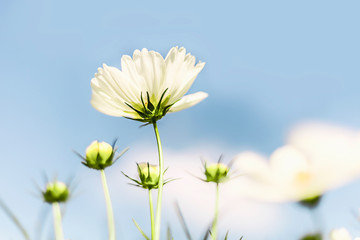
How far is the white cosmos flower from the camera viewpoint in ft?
2.92

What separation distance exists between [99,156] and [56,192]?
0.12m

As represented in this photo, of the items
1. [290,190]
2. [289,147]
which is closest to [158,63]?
[289,147]

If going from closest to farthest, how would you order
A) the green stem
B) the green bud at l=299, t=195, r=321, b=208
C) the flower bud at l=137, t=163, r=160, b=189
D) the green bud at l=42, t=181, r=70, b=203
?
the green bud at l=299, t=195, r=321, b=208, the green stem, the green bud at l=42, t=181, r=70, b=203, the flower bud at l=137, t=163, r=160, b=189

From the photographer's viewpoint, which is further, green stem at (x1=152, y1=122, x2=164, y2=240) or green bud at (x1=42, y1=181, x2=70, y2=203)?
green bud at (x1=42, y1=181, x2=70, y2=203)

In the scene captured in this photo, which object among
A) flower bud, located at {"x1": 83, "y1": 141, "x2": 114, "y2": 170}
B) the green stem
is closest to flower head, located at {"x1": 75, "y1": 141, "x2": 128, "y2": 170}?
flower bud, located at {"x1": 83, "y1": 141, "x2": 114, "y2": 170}

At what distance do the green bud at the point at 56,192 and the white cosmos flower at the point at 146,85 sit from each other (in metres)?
0.19

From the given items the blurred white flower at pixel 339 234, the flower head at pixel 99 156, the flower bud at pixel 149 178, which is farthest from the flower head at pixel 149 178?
the blurred white flower at pixel 339 234

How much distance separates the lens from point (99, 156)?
2.78ft

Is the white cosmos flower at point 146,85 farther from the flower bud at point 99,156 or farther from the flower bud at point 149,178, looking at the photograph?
the flower bud at point 149,178

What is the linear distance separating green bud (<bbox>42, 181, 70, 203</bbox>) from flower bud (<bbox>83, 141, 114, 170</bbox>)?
0.07 m

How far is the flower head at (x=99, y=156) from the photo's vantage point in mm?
848

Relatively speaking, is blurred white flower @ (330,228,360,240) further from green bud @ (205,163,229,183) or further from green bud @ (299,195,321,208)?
green bud @ (299,195,321,208)

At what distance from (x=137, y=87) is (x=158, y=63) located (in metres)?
0.07

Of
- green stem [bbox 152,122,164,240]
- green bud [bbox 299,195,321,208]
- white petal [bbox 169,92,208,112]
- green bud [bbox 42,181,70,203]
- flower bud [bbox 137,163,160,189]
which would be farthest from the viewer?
flower bud [bbox 137,163,160,189]
